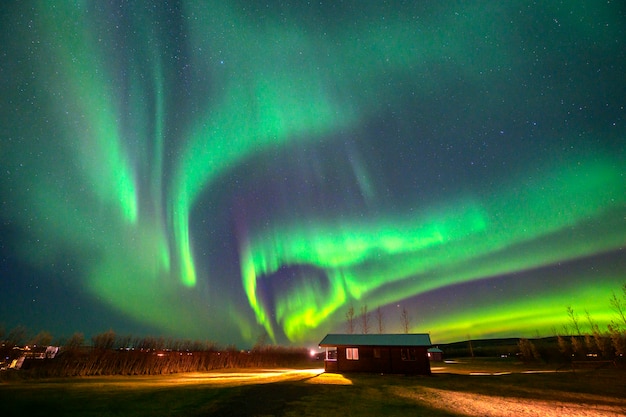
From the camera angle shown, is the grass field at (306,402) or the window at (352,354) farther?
the window at (352,354)

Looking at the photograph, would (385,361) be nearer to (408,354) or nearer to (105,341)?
(408,354)

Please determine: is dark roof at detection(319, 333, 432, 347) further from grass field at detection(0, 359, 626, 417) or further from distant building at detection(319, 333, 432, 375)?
grass field at detection(0, 359, 626, 417)

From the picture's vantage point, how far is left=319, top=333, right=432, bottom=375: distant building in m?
36.2

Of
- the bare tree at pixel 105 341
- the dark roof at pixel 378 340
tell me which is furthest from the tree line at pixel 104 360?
the dark roof at pixel 378 340

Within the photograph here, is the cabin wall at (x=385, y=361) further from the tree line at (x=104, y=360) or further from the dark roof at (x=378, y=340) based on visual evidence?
the tree line at (x=104, y=360)

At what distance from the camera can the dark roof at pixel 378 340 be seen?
37.6 meters

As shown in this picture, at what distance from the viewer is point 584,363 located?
52156mm

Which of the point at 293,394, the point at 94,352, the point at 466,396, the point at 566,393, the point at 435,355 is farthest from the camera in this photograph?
the point at 435,355

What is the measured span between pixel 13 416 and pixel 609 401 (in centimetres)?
3082

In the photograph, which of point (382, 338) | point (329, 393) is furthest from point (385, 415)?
point (382, 338)

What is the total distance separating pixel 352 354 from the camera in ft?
125

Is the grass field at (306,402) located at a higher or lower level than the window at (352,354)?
lower

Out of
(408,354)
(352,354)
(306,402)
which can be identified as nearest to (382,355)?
(408,354)

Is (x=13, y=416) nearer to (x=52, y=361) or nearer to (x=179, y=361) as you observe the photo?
(x=52, y=361)
